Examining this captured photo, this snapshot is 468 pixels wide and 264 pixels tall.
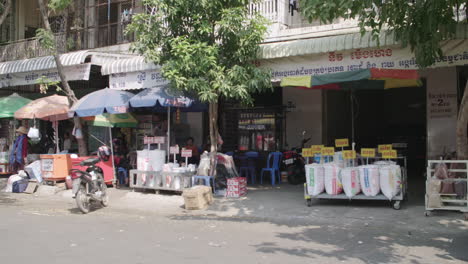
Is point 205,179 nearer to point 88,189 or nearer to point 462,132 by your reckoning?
point 88,189

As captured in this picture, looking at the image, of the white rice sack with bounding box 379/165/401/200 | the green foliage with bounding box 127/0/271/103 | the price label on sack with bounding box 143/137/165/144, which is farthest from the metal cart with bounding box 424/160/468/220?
the price label on sack with bounding box 143/137/165/144

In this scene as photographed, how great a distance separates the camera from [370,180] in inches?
343

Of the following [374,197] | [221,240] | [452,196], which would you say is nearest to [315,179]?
[374,197]

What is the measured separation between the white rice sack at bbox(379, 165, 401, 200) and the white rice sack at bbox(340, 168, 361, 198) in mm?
500

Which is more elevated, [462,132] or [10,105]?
[10,105]

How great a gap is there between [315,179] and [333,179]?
0.37 m

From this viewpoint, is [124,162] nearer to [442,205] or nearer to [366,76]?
[366,76]

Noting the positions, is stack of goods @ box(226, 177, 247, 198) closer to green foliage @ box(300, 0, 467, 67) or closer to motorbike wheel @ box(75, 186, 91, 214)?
motorbike wheel @ box(75, 186, 91, 214)

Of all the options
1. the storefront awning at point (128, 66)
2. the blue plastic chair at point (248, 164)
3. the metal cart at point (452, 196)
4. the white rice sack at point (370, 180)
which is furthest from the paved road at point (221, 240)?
the storefront awning at point (128, 66)

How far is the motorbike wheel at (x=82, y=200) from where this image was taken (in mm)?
9417

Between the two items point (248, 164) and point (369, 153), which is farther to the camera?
point (248, 164)

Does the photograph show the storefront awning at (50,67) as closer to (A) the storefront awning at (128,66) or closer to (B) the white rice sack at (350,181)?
(A) the storefront awning at (128,66)

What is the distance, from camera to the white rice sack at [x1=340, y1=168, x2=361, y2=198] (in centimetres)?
888

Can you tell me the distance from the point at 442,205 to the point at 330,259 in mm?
3397
